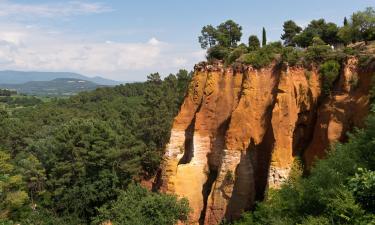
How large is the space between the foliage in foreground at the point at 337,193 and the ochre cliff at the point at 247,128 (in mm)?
4093

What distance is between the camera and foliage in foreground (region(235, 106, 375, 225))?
53.9ft

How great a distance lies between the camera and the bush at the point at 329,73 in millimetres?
28266

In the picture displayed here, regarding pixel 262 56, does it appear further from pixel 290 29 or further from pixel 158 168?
pixel 158 168

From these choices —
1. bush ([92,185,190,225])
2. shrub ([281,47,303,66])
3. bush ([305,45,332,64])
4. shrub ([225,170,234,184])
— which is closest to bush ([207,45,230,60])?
shrub ([281,47,303,66])

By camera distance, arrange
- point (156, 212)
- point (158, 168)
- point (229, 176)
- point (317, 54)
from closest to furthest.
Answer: point (317, 54), point (156, 212), point (229, 176), point (158, 168)

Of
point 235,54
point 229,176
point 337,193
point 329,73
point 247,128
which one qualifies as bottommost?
point 229,176

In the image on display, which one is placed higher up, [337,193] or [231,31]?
[231,31]

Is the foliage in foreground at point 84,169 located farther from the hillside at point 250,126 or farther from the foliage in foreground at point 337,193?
the foliage in foreground at point 337,193

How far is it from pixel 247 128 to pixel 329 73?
690 cm

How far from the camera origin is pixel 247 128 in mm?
30484

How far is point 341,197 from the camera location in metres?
17.8

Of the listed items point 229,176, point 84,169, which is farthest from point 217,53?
point 84,169

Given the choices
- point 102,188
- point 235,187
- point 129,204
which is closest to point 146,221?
point 129,204

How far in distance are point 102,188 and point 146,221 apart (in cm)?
1466
